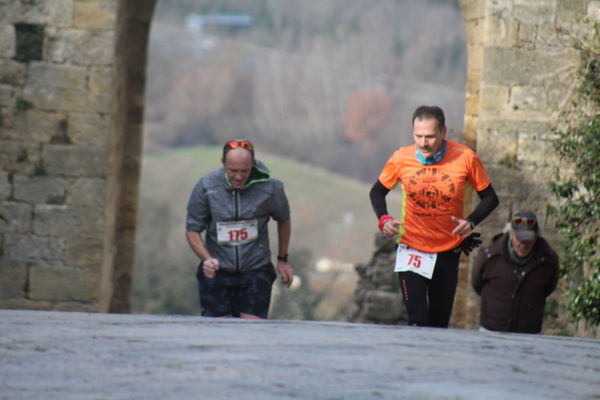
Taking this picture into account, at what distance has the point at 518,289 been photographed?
469 cm

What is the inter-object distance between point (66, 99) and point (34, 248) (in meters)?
1.06

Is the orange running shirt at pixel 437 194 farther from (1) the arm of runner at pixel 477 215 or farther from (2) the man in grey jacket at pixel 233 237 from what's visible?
(2) the man in grey jacket at pixel 233 237

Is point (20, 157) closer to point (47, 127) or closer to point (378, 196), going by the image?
point (47, 127)

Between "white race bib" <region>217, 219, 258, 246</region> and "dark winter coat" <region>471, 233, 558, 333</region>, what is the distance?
1.23 meters

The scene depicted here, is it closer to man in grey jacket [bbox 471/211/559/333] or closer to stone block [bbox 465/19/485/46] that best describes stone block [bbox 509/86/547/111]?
stone block [bbox 465/19/485/46]

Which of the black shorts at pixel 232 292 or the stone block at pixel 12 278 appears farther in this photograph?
the stone block at pixel 12 278

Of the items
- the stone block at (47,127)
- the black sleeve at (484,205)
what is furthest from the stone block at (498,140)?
the stone block at (47,127)

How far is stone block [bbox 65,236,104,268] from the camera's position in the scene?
6629 mm

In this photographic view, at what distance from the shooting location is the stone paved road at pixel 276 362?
2.34 meters

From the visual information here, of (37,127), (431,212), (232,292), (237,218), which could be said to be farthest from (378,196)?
(37,127)

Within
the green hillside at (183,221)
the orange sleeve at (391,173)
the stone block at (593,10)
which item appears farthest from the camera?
the green hillside at (183,221)

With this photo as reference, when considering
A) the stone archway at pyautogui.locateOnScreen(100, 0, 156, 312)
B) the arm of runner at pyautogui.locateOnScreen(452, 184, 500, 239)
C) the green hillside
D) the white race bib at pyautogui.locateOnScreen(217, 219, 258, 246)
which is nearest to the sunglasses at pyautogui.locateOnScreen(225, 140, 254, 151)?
the white race bib at pyautogui.locateOnScreen(217, 219, 258, 246)

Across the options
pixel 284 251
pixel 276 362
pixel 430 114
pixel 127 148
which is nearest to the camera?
pixel 276 362

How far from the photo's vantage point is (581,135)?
5.44 metres
